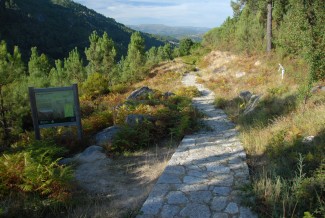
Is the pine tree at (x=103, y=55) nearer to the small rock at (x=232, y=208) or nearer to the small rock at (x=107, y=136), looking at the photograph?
the small rock at (x=107, y=136)

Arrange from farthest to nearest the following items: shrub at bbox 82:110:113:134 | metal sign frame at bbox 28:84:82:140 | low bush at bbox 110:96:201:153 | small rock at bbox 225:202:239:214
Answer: shrub at bbox 82:110:113:134 → low bush at bbox 110:96:201:153 → metal sign frame at bbox 28:84:82:140 → small rock at bbox 225:202:239:214

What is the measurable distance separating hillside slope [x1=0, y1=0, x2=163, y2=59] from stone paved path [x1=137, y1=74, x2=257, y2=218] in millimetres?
68512

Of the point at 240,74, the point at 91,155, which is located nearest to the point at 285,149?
the point at 91,155

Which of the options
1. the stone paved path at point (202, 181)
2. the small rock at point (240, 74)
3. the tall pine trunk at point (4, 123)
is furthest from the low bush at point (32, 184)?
the small rock at point (240, 74)

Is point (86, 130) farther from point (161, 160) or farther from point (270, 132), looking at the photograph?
point (270, 132)

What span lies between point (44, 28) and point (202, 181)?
9637 cm

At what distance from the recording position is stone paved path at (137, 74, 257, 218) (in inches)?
142

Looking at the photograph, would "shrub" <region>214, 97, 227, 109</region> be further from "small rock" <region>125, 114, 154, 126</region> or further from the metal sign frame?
the metal sign frame

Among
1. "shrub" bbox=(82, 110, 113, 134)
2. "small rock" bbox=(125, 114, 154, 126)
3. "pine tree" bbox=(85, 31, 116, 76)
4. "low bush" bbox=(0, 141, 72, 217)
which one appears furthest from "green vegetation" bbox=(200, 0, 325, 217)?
"pine tree" bbox=(85, 31, 116, 76)

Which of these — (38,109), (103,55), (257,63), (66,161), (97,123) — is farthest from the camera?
(103,55)

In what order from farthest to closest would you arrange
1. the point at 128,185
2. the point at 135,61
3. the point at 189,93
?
the point at 135,61
the point at 189,93
the point at 128,185

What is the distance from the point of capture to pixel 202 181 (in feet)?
14.6

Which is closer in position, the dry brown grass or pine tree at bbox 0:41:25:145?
the dry brown grass

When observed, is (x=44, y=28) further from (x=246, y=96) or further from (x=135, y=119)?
(x=135, y=119)
